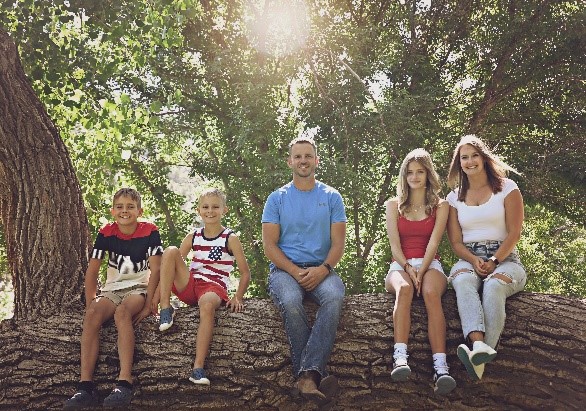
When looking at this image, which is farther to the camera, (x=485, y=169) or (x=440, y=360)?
(x=485, y=169)

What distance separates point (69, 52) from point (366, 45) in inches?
242

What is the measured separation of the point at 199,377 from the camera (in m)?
3.99

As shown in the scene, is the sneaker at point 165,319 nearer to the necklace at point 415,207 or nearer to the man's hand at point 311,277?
the man's hand at point 311,277

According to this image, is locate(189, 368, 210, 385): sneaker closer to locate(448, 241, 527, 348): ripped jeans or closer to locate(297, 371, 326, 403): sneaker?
locate(297, 371, 326, 403): sneaker

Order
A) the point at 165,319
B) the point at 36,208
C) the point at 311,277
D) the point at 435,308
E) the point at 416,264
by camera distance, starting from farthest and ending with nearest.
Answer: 1. the point at 36,208
2. the point at 416,264
3. the point at 311,277
4. the point at 165,319
5. the point at 435,308

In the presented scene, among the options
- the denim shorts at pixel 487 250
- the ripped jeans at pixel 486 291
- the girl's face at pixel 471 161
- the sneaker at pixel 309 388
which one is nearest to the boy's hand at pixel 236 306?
Result: the sneaker at pixel 309 388

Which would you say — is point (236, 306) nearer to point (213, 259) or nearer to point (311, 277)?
point (213, 259)

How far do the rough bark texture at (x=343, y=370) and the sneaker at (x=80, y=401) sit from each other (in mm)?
117

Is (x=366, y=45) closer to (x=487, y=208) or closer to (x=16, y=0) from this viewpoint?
(x=16, y=0)

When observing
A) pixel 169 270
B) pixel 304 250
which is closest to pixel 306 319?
pixel 304 250

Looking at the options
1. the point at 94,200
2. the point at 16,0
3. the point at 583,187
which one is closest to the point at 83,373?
the point at 16,0

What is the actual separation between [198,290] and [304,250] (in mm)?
796

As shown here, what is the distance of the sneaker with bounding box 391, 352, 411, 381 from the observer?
12.6 ft

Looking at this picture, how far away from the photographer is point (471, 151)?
471 cm
